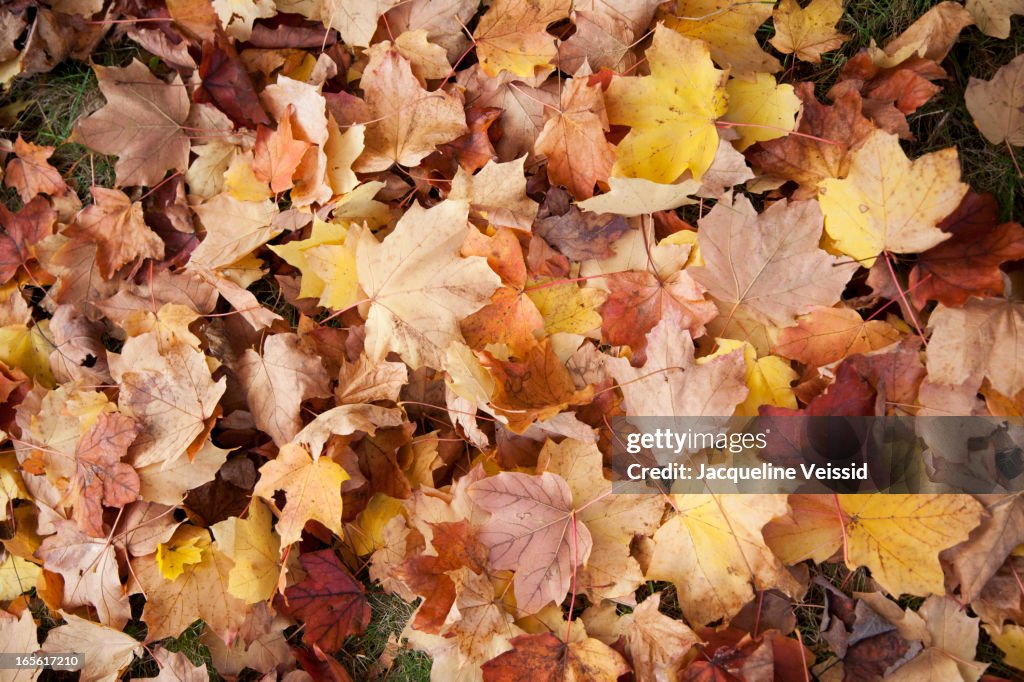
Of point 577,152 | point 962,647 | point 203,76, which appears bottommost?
point 962,647

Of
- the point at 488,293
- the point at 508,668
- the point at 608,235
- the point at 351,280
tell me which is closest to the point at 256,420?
the point at 351,280

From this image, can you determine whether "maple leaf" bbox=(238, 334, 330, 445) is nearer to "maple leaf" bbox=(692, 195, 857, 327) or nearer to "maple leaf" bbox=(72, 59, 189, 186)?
"maple leaf" bbox=(72, 59, 189, 186)

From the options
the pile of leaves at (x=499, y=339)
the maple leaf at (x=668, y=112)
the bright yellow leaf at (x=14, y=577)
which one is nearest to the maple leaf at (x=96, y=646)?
the pile of leaves at (x=499, y=339)

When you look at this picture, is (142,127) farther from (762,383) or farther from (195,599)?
(762,383)

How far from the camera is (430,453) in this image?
160cm

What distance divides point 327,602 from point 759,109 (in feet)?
4.73

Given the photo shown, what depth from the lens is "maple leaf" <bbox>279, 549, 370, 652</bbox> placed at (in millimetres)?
1591

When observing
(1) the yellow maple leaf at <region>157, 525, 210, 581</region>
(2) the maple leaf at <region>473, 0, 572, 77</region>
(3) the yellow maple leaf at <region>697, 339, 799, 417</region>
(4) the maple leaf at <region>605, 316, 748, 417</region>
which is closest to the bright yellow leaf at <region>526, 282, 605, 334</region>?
(4) the maple leaf at <region>605, 316, 748, 417</region>

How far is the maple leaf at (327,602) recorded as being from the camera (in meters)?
1.59

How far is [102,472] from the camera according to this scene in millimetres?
1595

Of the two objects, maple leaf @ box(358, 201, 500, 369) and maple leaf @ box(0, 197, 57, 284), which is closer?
maple leaf @ box(358, 201, 500, 369)

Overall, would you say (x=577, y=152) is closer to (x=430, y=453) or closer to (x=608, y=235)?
(x=608, y=235)

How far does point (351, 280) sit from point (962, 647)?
4.75ft

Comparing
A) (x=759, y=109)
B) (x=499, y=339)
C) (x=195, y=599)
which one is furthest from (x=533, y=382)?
(x=195, y=599)
